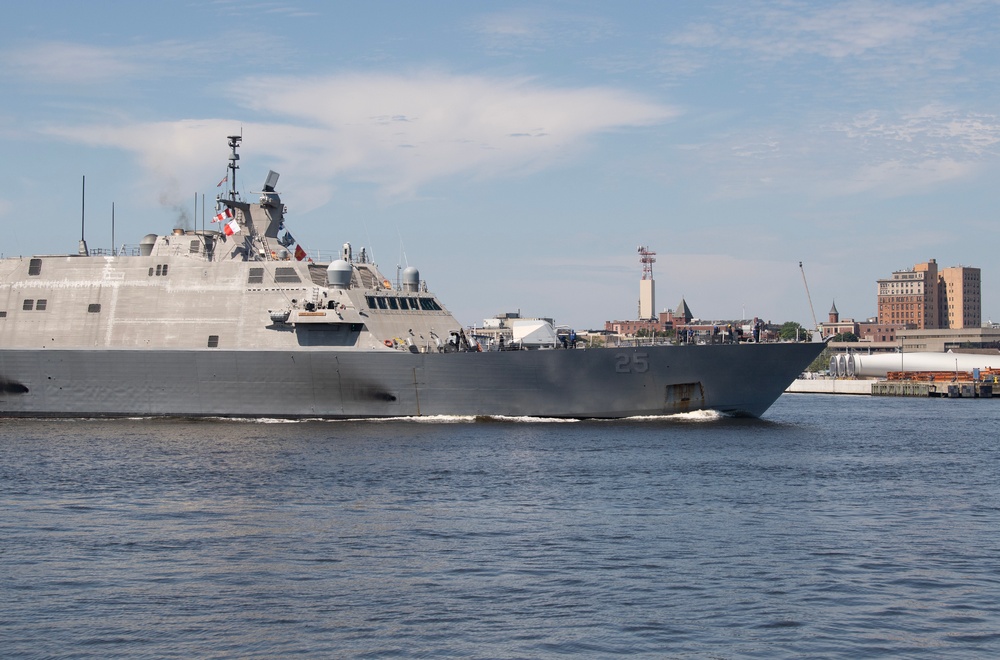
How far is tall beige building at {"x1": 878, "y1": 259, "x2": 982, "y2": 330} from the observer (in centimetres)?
18588

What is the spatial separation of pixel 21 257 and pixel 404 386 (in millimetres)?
16836

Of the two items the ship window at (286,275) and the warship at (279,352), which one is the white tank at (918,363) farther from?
the ship window at (286,275)

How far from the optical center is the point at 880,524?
63.8 feet

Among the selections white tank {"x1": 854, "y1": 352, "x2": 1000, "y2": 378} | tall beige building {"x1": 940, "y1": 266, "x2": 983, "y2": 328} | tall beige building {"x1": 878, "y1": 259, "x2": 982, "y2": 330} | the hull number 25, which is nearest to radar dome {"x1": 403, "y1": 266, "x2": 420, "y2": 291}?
the hull number 25

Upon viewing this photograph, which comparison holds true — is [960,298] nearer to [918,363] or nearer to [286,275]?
[918,363]

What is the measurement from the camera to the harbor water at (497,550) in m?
13.1

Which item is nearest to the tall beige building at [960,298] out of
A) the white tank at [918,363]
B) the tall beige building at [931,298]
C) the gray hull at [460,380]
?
the tall beige building at [931,298]

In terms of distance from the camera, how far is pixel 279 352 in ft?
121

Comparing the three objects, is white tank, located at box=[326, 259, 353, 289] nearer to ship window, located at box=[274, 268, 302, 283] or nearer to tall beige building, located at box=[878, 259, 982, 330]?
ship window, located at box=[274, 268, 302, 283]

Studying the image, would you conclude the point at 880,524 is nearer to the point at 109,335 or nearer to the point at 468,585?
the point at 468,585

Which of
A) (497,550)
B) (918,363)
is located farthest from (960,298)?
(497,550)

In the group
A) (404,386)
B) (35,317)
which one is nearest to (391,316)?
(404,386)

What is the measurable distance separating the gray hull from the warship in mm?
48

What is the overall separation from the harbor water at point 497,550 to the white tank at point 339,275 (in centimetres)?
822
